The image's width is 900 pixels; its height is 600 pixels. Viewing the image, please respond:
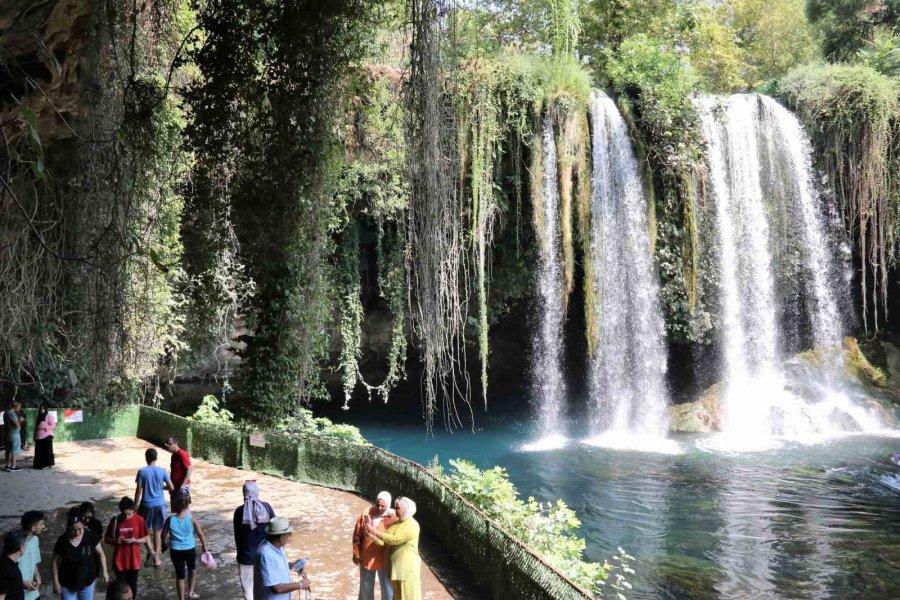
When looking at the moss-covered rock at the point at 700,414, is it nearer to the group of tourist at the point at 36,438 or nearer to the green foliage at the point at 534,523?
the green foliage at the point at 534,523

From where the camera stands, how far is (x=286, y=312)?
6.35 meters

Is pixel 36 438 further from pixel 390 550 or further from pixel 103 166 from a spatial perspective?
pixel 390 550

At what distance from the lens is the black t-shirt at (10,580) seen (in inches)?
177

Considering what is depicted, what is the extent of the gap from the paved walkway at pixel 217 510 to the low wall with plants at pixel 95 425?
47 cm

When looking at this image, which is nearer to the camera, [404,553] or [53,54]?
[53,54]

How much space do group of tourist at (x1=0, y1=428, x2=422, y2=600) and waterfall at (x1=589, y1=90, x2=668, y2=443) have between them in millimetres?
11834

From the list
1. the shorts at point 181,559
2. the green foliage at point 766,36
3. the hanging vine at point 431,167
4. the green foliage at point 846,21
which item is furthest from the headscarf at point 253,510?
the green foliage at point 766,36

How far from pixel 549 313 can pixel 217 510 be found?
9677 mm

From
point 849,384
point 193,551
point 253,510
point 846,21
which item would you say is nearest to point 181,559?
point 193,551

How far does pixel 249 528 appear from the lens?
6164 mm

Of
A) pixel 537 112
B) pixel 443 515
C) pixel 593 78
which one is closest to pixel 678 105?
pixel 593 78

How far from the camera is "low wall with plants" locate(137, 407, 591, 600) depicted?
19.6 ft

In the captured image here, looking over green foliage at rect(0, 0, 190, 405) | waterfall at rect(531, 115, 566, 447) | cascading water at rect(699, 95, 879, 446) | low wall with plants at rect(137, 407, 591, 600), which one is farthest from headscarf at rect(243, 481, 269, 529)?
cascading water at rect(699, 95, 879, 446)

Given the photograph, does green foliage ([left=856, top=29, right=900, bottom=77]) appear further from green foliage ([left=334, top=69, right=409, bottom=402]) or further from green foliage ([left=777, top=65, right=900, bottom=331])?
green foliage ([left=334, top=69, right=409, bottom=402])
